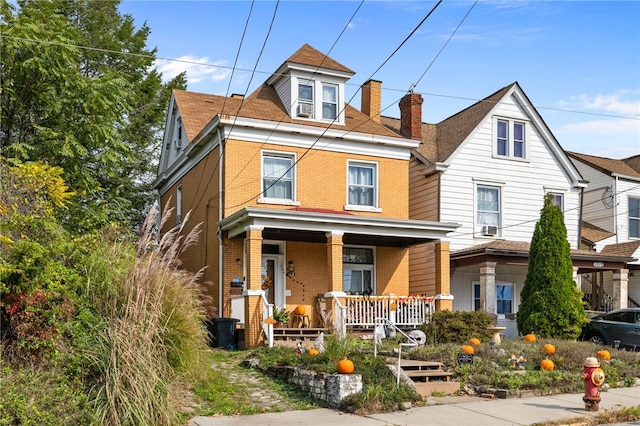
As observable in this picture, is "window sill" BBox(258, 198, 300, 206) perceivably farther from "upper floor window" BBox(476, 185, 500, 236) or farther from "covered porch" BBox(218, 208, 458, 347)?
"upper floor window" BBox(476, 185, 500, 236)

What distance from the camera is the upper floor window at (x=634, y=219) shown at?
28.1 metres

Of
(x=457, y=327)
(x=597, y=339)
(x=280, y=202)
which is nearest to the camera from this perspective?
(x=457, y=327)

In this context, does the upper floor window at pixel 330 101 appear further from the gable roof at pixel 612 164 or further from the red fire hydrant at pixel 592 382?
the red fire hydrant at pixel 592 382

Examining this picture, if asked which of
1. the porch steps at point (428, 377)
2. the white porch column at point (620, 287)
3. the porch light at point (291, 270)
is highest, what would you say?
the porch light at point (291, 270)

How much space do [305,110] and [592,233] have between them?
43.6 ft

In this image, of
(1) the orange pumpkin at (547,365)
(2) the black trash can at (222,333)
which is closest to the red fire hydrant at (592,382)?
(1) the orange pumpkin at (547,365)

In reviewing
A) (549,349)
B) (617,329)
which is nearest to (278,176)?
(549,349)

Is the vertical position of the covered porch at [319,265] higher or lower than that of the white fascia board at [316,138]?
lower

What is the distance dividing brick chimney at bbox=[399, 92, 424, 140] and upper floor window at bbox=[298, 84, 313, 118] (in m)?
4.01

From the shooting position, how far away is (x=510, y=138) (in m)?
25.1

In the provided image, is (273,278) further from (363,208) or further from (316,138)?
(316,138)

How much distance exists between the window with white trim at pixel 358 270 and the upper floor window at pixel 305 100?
443cm

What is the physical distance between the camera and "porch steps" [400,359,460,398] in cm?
1188

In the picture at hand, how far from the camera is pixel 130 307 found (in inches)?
375
